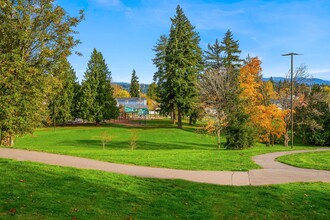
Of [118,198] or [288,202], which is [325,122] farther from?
[118,198]

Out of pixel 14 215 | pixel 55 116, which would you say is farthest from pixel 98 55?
pixel 14 215

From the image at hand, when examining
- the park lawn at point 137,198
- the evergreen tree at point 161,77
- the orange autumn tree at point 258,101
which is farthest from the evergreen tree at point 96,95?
the park lawn at point 137,198

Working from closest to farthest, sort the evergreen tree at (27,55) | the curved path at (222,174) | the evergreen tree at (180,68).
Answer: the curved path at (222,174) < the evergreen tree at (27,55) < the evergreen tree at (180,68)

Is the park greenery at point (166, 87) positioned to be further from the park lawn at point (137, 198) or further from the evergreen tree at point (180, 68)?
the park lawn at point (137, 198)

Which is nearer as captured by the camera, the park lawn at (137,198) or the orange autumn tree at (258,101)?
the park lawn at (137,198)

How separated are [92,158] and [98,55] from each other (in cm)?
4829

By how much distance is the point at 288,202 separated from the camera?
8.06 metres

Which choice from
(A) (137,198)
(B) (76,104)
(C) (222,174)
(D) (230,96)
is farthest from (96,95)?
(A) (137,198)

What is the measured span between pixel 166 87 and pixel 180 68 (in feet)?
11.9

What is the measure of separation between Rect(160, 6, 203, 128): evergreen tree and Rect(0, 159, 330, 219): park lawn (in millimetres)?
36450

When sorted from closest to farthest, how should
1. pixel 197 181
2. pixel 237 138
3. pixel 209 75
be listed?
pixel 197 181 → pixel 237 138 → pixel 209 75

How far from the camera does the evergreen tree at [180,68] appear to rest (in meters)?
46.1

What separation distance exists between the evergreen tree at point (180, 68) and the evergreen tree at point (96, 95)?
11820 mm

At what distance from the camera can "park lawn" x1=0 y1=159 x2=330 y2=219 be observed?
6.31m
